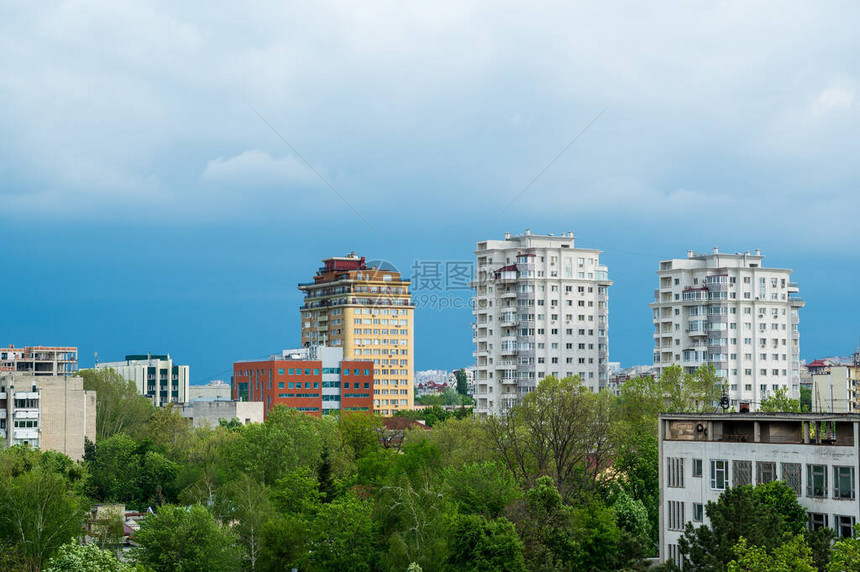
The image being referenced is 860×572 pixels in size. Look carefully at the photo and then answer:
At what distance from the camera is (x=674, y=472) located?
5041 cm

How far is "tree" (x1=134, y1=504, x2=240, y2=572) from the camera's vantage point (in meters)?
51.1

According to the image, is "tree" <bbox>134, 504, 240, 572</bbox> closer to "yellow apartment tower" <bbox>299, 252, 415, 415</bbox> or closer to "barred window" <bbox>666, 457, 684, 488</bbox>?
"barred window" <bbox>666, 457, 684, 488</bbox>

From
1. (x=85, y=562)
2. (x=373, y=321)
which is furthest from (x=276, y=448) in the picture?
(x=373, y=321)

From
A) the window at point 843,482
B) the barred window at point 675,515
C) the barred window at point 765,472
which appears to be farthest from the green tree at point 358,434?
the window at point 843,482

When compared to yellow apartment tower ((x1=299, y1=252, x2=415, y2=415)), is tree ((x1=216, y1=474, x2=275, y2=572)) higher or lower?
lower

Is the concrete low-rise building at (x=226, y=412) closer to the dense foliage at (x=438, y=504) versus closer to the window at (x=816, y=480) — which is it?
the dense foliage at (x=438, y=504)

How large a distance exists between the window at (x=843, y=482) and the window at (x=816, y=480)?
489 millimetres

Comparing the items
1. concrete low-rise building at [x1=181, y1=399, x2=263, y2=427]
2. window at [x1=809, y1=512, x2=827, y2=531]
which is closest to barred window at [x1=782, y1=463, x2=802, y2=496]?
window at [x1=809, y1=512, x2=827, y2=531]

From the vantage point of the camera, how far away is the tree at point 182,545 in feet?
168

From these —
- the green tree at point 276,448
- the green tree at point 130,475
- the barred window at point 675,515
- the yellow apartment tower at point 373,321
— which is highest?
the yellow apartment tower at point 373,321

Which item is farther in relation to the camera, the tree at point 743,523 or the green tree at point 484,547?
the green tree at point 484,547

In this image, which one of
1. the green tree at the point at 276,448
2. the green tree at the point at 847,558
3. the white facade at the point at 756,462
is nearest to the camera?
the green tree at the point at 847,558

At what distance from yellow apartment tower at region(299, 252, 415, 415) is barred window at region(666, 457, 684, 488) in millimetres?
133762

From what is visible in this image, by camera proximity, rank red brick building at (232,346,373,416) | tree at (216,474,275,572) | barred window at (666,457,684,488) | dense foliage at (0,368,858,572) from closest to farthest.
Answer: dense foliage at (0,368,858,572), barred window at (666,457,684,488), tree at (216,474,275,572), red brick building at (232,346,373,416)
